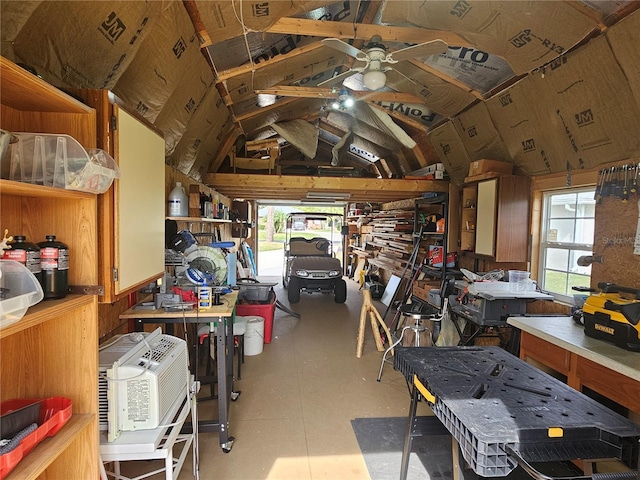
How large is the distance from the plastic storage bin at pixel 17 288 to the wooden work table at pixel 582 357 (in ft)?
8.74

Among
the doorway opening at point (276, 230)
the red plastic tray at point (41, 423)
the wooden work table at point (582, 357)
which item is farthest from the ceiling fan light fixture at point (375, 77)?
the doorway opening at point (276, 230)

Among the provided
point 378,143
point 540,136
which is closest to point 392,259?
point 378,143

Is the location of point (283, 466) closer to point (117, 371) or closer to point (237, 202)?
point (117, 371)

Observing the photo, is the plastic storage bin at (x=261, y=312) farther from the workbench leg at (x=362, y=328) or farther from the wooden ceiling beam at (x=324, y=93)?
the wooden ceiling beam at (x=324, y=93)

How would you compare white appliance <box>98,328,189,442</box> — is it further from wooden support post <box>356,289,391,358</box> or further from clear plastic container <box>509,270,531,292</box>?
clear plastic container <box>509,270,531,292</box>

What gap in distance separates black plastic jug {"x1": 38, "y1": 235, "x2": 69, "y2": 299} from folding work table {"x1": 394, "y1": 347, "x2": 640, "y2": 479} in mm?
1620

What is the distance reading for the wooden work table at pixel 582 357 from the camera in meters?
1.88

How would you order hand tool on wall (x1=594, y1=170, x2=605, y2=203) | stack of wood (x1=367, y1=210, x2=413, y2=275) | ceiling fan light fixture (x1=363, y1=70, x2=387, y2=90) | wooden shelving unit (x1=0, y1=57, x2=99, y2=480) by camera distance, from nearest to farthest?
wooden shelving unit (x1=0, y1=57, x2=99, y2=480) → ceiling fan light fixture (x1=363, y1=70, x2=387, y2=90) → hand tool on wall (x1=594, y1=170, x2=605, y2=203) → stack of wood (x1=367, y1=210, x2=413, y2=275)

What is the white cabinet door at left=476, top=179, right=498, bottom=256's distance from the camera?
3969 mm

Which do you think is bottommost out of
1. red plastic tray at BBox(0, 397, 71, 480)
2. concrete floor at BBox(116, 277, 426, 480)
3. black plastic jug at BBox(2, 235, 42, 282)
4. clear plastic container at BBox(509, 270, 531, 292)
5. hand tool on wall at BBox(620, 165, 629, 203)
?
concrete floor at BBox(116, 277, 426, 480)

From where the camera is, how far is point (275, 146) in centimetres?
561

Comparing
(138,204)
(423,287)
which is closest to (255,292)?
(423,287)

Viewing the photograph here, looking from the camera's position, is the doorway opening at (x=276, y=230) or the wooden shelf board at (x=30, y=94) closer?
the wooden shelf board at (x=30, y=94)

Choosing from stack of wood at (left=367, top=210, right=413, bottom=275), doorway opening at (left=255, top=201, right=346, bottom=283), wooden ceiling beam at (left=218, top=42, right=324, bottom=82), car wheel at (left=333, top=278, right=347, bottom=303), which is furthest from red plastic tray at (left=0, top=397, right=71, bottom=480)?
doorway opening at (left=255, top=201, right=346, bottom=283)
